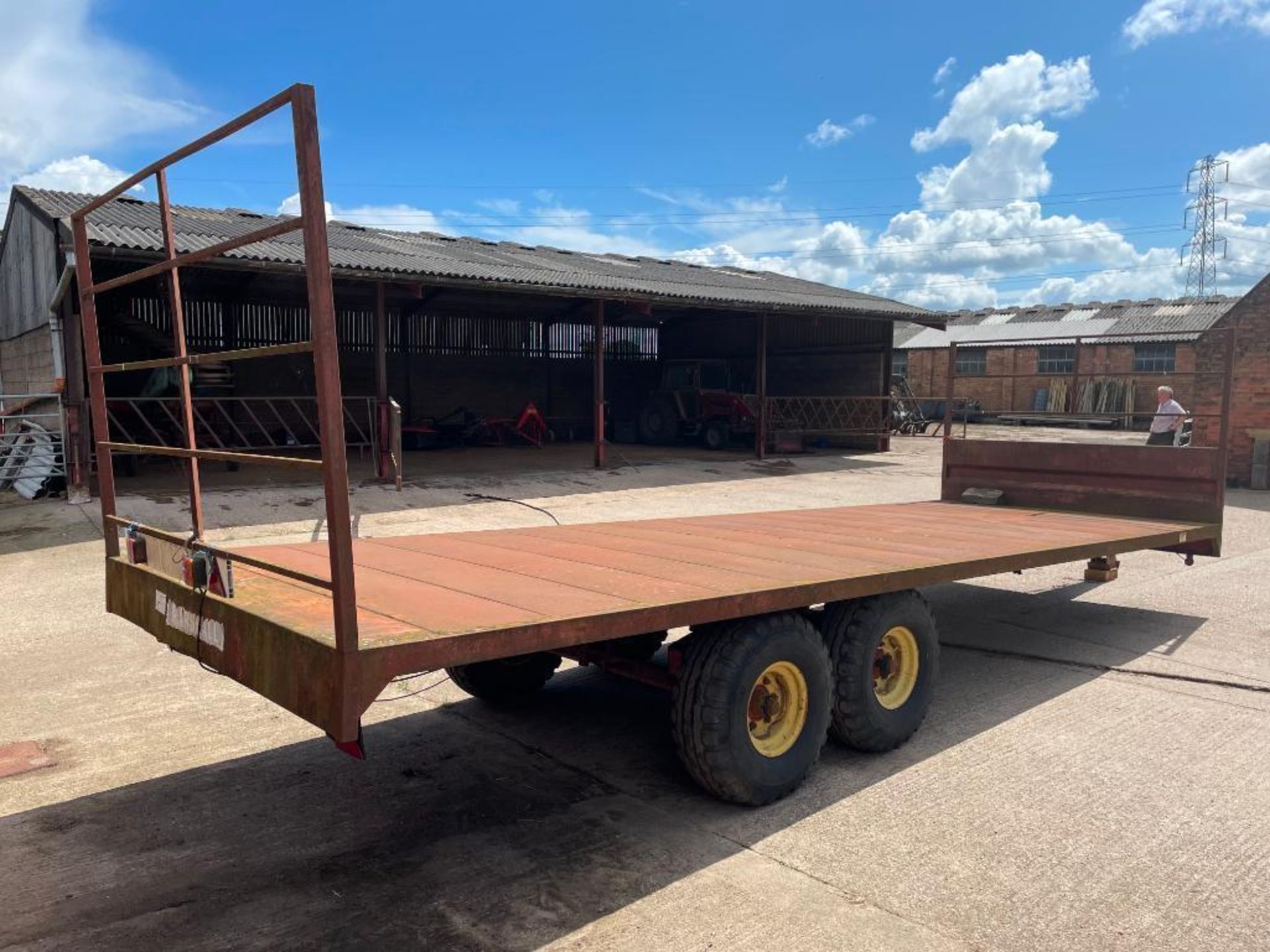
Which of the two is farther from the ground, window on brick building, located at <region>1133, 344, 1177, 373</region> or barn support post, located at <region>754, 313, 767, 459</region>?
window on brick building, located at <region>1133, 344, 1177, 373</region>

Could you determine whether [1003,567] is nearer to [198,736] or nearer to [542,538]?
[542,538]

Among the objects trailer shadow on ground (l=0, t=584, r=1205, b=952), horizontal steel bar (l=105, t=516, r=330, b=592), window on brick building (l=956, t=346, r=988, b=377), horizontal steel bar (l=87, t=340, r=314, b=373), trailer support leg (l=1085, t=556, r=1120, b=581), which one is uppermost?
window on brick building (l=956, t=346, r=988, b=377)

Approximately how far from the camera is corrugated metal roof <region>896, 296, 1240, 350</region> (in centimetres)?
3462

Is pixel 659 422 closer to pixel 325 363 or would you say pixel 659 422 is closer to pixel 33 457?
pixel 33 457

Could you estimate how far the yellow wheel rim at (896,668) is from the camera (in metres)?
4.25

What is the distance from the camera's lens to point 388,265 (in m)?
12.3

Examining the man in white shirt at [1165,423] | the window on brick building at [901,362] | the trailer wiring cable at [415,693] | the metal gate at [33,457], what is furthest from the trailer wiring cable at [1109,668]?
the window on brick building at [901,362]

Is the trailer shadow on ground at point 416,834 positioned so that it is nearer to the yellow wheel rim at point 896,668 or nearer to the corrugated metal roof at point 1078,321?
the yellow wheel rim at point 896,668

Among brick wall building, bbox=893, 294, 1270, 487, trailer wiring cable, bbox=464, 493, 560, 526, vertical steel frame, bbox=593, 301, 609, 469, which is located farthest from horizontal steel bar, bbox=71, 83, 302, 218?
brick wall building, bbox=893, 294, 1270, 487

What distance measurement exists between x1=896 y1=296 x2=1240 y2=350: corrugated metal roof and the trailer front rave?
30.8 meters

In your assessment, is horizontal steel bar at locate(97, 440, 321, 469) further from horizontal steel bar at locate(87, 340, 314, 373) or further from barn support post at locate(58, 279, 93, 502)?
barn support post at locate(58, 279, 93, 502)

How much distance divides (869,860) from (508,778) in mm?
1578

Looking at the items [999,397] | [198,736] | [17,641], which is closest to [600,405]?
[17,641]

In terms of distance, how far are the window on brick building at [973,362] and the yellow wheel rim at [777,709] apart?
114 feet
